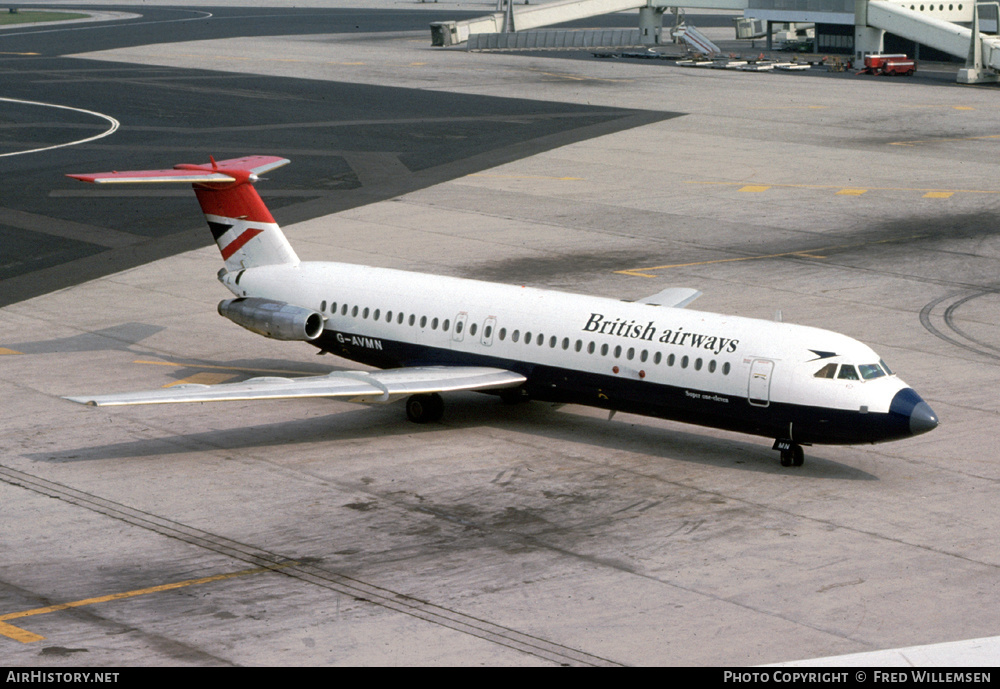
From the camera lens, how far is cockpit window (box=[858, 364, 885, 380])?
27.9 metres

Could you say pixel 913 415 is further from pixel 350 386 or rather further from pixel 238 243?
pixel 238 243

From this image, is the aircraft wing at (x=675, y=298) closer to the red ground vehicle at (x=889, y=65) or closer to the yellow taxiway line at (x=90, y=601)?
the yellow taxiway line at (x=90, y=601)

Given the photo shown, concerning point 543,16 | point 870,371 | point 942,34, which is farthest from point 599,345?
point 543,16

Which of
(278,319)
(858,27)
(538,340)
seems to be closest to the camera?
(538,340)

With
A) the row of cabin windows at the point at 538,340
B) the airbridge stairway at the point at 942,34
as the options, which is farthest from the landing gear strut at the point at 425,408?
the airbridge stairway at the point at 942,34

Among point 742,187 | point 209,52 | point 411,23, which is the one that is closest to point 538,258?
point 742,187

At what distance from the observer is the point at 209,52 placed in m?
117

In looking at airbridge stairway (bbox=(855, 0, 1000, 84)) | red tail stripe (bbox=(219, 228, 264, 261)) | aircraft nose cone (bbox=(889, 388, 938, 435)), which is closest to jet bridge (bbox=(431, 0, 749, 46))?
airbridge stairway (bbox=(855, 0, 1000, 84))

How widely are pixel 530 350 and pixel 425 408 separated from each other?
2918 millimetres

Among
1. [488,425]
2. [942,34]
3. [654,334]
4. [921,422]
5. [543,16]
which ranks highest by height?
[543,16]

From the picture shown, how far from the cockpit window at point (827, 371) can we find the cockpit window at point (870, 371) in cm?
Answer: 53

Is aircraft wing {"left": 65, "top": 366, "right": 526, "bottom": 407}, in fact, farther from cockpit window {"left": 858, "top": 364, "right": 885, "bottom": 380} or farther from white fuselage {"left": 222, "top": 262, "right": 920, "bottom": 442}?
cockpit window {"left": 858, "top": 364, "right": 885, "bottom": 380}

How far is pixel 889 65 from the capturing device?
9819 centimetres

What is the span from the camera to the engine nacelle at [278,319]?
110 feet
